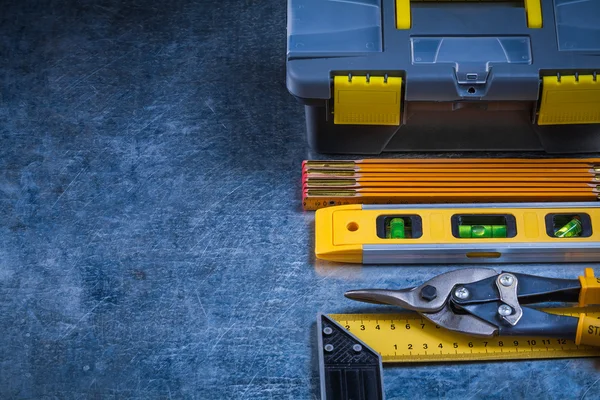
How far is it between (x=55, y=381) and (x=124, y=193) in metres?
0.39

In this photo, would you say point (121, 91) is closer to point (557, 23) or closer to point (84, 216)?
point (84, 216)

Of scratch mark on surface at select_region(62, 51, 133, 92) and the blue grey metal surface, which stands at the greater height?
scratch mark on surface at select_region(62, 51, 133, 92)

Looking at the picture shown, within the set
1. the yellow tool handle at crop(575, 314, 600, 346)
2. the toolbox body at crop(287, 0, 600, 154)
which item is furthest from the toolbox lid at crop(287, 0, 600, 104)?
the yellow tool handle at crop(575, 314, 600, 346)

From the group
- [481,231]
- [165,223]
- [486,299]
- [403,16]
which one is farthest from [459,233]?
[165,223]

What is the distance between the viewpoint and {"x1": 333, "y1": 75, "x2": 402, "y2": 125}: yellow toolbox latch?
5.45 feet

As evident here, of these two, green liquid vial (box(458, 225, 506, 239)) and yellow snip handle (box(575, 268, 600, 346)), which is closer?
yellow snip handle (box(575, 268, 600, 346))

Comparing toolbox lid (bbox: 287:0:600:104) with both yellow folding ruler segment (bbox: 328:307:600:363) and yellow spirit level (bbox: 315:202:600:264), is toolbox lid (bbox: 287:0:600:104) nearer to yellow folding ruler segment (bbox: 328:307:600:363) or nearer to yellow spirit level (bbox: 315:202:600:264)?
yellow spirit level (bbox: 315:202:600:264)

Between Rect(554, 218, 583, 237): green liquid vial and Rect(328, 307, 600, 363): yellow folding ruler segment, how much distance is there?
0.16 metres

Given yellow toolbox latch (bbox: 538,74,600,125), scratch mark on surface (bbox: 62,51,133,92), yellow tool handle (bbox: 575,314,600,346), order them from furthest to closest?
scratch mark on surface (bbox: 62,51,133,92) → yellow toolbox latch (bbox: 538,74,600,125) → yellow tool handle (bbox: 575,314,600,346)

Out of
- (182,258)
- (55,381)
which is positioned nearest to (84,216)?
(182,258)

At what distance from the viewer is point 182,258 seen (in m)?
1.74

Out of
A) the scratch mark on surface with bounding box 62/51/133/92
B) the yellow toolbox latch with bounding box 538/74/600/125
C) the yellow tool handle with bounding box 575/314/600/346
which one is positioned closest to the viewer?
the yellow tool handle with bounding box 575/314/600/346

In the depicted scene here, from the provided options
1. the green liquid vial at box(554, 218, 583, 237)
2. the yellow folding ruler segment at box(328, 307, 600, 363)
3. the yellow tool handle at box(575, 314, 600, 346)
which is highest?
the green liquid vial at box(554, 218, 583, 237)

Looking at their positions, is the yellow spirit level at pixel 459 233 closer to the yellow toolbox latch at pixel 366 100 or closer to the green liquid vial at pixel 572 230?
the green liquid vial at pixel 572 230
